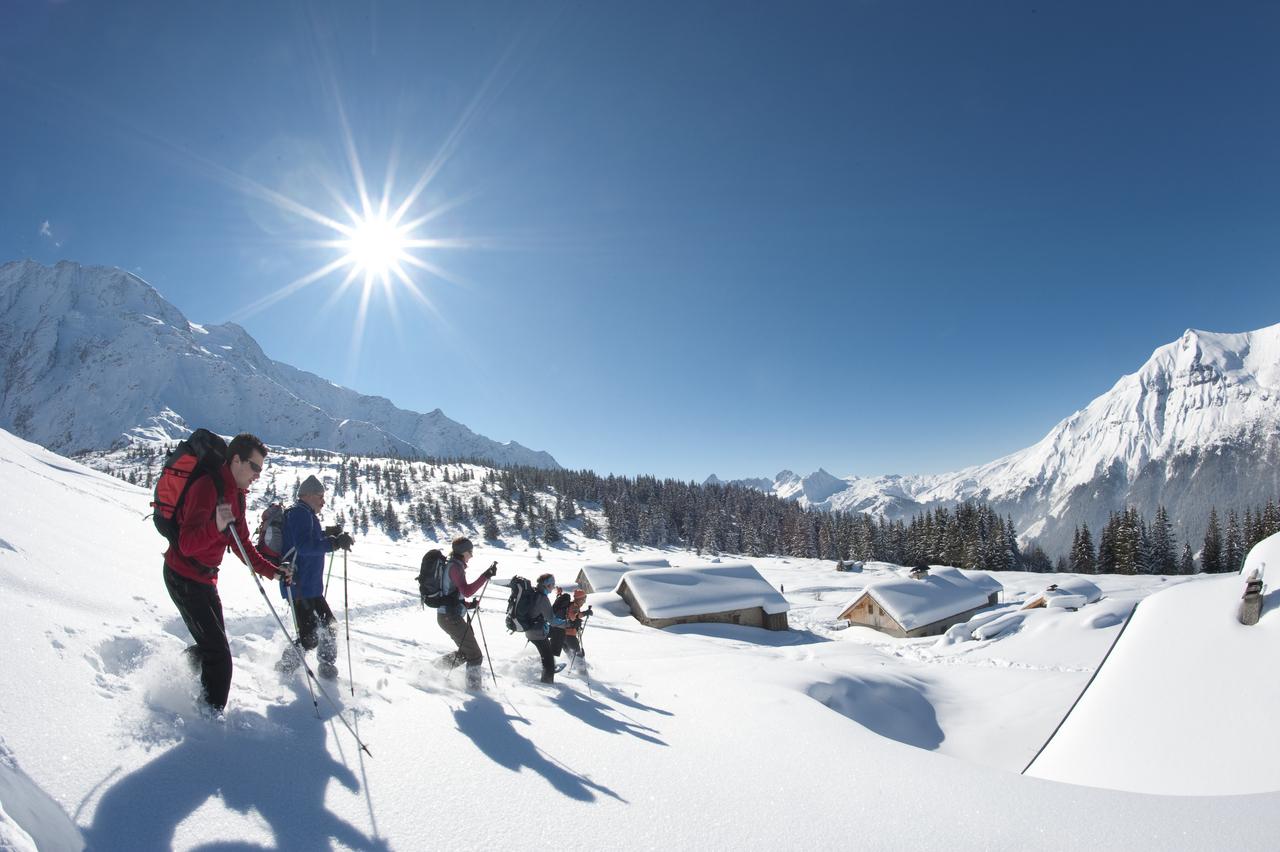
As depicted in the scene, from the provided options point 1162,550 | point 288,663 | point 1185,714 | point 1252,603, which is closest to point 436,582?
point 288,663

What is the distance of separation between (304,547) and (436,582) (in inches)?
70.2

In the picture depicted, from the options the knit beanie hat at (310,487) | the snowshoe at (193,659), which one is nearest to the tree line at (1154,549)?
the knit beanie hat at (310,487)

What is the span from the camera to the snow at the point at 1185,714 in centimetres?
636

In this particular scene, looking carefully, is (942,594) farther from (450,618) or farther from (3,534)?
(3,534)

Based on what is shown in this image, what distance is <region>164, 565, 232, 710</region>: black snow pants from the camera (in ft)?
12.5

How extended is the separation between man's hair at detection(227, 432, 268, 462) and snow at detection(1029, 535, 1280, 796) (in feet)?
33.6

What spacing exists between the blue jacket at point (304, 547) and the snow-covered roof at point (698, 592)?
32.1 m

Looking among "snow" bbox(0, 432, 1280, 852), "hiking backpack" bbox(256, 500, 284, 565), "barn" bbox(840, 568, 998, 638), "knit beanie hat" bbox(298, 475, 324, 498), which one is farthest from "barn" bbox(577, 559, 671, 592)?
"hiking backpack" bbox(256, 500, 284, 565)

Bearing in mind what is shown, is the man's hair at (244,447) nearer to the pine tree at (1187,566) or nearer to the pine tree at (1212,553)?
the pine tree at (1212,553)

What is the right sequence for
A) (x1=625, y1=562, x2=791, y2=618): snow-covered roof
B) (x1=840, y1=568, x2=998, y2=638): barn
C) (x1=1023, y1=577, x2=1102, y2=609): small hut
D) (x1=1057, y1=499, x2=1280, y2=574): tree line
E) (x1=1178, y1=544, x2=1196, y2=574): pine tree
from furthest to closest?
(x1=1178, y1=544, x2=1196, y2=574): pine tree < (x1=1057, y1=499, x2=1280, y2=574): tree line < (x1=840, y1=568, x2=998, y2=638): barn < (x1=1023, y1=577, x2=1102, y2=609): small hut < (x1=625, y1=562, x2=791, y2=618): snow-covered roof

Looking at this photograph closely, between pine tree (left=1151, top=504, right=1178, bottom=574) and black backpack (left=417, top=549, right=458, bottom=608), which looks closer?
black backpack (left=417, top=549, right=458, bottom=608)

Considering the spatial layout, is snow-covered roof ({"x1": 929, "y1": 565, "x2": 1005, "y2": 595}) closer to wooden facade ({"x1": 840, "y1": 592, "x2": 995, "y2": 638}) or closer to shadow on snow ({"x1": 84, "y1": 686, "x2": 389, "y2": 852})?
wooden facade ({"x1": 840, "y1": 592, "x2": 995, "y2": 638})

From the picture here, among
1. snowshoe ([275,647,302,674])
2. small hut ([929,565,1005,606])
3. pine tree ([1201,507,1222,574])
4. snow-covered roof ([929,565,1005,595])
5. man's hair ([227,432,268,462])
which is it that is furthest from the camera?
pine tree ([1201,507,1222,574])

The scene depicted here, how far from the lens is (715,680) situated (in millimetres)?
9836
